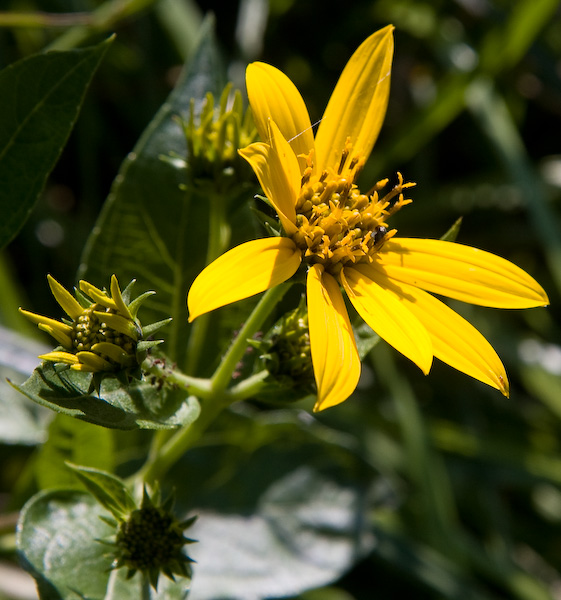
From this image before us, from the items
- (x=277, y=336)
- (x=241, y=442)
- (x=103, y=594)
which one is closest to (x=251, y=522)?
(x=241, y=442)

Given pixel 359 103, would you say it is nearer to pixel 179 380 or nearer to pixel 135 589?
pixel 179 380

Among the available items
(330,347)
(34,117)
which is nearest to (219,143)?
(34,117)

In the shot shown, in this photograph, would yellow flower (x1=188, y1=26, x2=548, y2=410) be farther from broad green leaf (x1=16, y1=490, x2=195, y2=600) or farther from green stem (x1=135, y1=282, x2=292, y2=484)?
broad green leaf (x1=16, y1=490, x2=195, y2=600)

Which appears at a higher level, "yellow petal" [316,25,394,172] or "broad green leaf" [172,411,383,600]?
"yellow petal" [316,25,394,172]

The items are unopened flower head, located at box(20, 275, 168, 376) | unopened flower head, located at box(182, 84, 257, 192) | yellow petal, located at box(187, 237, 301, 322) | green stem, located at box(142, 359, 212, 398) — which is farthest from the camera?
unopened flower head, located at box(182, 84, 257, 192)

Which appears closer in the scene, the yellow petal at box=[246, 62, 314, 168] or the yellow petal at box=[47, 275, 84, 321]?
the yellow petal at box=[47, 275, 84, 321]

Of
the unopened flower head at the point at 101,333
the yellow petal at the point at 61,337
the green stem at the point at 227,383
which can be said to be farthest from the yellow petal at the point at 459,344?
the yellow petal at the point at 61,337

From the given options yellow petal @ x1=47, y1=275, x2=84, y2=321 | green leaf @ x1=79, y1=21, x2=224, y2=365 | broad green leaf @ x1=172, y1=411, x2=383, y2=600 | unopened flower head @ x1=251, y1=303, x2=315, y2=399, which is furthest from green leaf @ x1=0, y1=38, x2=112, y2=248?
broad green leaf @ x1=172, y1=411, x2=383, y2=600

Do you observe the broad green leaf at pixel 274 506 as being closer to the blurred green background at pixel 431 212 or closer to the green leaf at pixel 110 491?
the blurred green background at pixel 431 212
